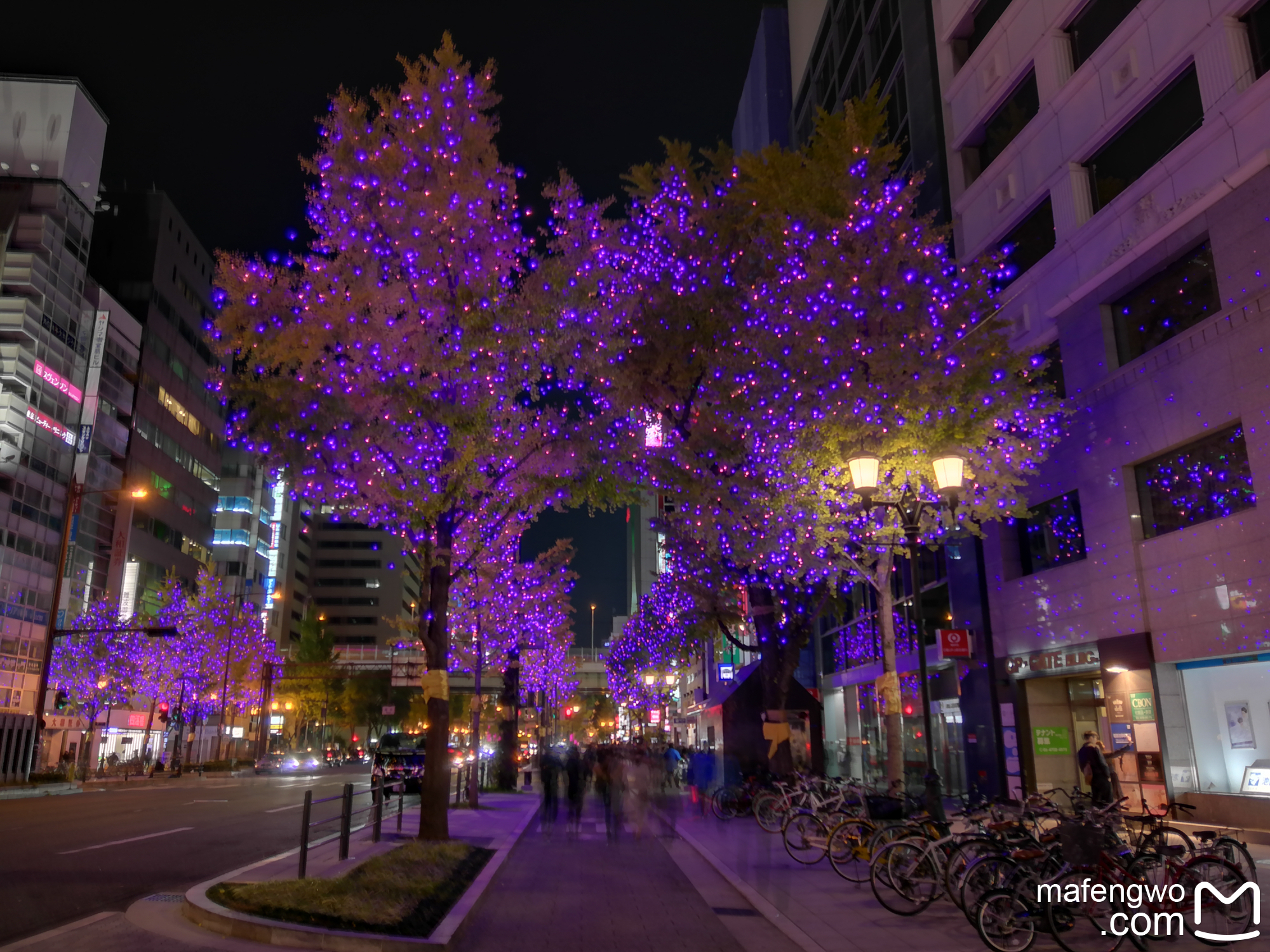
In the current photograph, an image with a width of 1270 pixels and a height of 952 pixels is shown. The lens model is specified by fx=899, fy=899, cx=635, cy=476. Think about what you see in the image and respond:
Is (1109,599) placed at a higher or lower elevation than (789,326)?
lower

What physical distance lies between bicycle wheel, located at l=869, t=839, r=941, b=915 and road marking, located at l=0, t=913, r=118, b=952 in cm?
785

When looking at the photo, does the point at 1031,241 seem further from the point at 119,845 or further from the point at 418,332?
the point at 119,845

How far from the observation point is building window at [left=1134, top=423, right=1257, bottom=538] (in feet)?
50.9

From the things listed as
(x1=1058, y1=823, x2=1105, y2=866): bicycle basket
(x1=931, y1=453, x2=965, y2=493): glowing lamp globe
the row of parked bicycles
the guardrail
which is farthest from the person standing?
the guardrail

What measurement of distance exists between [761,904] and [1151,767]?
10.5 m

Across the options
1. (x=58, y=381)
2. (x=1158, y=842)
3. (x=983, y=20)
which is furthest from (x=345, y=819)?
(x=58, y=381)

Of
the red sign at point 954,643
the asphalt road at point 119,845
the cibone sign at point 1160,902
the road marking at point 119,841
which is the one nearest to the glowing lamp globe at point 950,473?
the cibone sign at point 1160,902

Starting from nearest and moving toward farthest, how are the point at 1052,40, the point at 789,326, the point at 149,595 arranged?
the point at 789,326 < the point at 1052,40 < the point at 149,595

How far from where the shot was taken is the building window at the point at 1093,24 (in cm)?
1944

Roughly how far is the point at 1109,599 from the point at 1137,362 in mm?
4782

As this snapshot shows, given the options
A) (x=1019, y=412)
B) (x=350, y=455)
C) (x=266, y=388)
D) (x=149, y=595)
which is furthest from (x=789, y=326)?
(x=149, y=595)

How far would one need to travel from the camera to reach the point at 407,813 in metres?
20.2

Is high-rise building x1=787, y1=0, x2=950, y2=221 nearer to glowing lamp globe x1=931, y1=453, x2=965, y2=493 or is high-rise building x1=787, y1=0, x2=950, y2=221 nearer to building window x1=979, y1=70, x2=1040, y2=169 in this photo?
building window x1=979, y1=70, x2=1040, y2=169

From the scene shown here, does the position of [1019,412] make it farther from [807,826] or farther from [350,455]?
[350,455]
